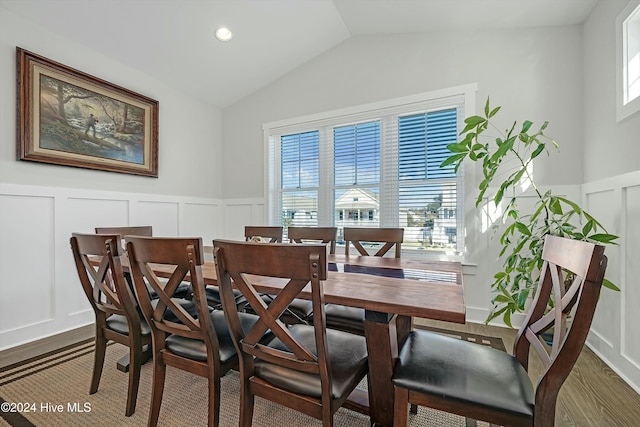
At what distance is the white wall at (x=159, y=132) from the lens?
231 centimetres

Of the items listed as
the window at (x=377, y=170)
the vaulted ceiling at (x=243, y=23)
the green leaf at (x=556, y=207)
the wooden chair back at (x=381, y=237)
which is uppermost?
the vaulted ceiling at (x=243, y=23)

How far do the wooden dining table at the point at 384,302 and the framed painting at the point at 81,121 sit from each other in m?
1.74

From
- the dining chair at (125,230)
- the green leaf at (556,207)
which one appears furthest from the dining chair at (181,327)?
the green leaf at (556,207)

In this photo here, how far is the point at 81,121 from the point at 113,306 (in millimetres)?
2060

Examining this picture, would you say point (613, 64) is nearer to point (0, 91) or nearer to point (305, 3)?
point (305, 3)

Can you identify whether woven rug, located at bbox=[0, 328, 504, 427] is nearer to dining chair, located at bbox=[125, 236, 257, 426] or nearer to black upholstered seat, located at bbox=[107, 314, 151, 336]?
dining chair, located at bbox=[125, 236, 257, 426]

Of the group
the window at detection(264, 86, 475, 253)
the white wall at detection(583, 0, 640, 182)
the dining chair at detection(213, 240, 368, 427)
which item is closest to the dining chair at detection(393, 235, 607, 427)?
the dining chair at detection(213, 240, 368, 427)

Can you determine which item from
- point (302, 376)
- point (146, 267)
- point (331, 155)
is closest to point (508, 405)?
point (302, 376)

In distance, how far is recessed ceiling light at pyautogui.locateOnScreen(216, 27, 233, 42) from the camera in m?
2.95

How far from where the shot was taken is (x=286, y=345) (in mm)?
1067

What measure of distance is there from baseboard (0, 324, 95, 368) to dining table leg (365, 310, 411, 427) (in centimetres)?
254

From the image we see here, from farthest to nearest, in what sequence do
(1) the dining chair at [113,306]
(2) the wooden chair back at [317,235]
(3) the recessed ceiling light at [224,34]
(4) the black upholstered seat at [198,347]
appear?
1. (3) the recessed ceiling light at [224,34]
2. (2) the wooden chair back at [317,235]
3. (1) the dining chair at [113,306]
4. (4) the black upholstered seat at [198,347]

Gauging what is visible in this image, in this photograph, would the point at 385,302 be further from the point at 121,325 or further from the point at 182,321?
the point at 121,325

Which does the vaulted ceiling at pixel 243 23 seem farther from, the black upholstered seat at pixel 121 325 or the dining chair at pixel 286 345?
the dining chair at pixel 286 345
